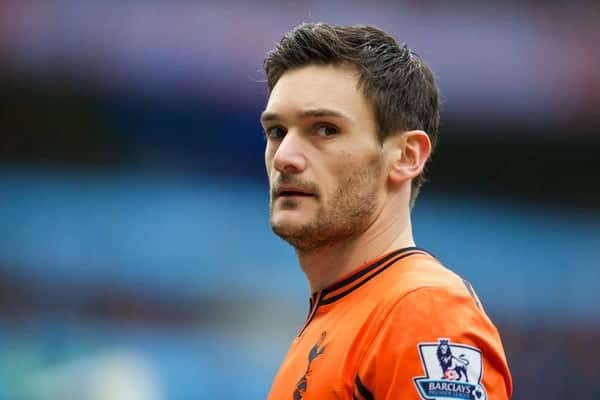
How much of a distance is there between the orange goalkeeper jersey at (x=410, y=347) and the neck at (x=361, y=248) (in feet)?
0.35

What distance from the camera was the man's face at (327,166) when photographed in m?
2.35

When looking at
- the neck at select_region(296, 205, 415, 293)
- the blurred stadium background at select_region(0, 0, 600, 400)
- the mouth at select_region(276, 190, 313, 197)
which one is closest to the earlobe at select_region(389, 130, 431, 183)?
the neck at select_region(296, 205, 415, 293)

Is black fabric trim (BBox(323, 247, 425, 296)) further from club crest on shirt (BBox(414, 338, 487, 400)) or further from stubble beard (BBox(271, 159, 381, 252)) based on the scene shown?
club crest on shirt (BBox(414, 338, 487, 400))

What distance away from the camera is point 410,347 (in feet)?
6.23

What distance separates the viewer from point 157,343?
23.6 ft

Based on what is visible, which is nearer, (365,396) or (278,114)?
(365,396)

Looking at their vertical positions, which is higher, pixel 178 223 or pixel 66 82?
pixel 66 82

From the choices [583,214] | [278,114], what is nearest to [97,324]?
[583,214]

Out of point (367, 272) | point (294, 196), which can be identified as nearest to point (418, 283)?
point (367, 272)

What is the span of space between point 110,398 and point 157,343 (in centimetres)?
54

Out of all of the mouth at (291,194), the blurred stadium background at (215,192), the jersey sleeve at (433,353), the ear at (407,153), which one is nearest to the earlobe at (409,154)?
the ear at (407,153)

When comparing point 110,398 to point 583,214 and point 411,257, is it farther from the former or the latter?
point 411,257

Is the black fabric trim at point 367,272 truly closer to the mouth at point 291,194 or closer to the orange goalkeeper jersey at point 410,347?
the orange goalkeeper jersey at point 410,347

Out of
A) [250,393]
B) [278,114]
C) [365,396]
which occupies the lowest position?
[250,393]
